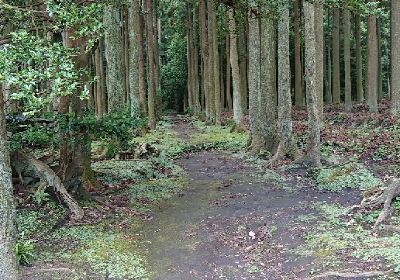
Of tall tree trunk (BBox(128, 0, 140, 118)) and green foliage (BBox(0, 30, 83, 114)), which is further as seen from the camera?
tall tree trunk (BBox(128, 0, 140, 118))

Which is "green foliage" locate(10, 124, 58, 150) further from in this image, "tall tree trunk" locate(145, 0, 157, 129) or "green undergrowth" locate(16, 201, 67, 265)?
"tall tree trunk" locate(145, 0, 157, 129)

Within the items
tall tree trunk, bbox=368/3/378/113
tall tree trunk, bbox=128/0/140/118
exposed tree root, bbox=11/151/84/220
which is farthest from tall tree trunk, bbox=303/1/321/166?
tall tree trunk, bbox=128/0/140/118

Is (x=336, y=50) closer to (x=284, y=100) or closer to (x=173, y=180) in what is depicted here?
(x=284, y=100)

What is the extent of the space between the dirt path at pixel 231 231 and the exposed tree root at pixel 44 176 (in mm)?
1585

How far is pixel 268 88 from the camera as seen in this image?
16.6 metres

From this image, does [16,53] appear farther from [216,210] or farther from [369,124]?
[369,124]

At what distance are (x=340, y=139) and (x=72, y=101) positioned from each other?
33.3ft

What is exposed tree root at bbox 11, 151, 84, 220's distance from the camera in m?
10.0

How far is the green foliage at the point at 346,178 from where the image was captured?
11.9 m

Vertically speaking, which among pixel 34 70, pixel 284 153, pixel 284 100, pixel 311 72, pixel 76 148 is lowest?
pixel 284 153

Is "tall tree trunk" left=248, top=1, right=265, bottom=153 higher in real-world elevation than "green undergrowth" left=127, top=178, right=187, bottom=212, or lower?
higher

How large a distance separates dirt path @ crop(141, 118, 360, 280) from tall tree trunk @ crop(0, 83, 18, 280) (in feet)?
7.51

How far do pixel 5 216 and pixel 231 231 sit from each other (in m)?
4.70

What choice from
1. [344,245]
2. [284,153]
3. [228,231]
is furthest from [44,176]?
[284,153]
